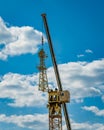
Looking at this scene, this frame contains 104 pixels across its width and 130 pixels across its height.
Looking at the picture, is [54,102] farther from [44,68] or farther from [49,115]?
[44,68]

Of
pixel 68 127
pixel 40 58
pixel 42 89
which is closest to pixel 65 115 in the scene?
pixel 68 127

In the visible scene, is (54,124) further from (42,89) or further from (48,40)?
(48,40)

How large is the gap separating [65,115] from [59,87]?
6.71 meters

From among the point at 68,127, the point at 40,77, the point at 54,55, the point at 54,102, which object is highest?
the point at 54,55

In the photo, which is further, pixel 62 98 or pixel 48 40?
pixel 48 40

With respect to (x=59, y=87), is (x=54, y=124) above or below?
below

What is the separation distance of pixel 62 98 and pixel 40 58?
11.2 m

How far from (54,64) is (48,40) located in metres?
7.11

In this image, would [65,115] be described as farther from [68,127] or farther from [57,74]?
[57,74]

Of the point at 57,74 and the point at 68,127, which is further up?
the point at 57,74

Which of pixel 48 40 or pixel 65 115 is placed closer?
pixel 65 115

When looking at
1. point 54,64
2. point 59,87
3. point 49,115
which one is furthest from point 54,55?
point 49,115

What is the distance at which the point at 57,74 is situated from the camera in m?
77.4

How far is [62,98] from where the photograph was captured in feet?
243
